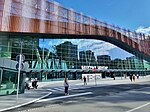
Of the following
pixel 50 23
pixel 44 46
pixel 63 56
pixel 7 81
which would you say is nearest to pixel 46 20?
pixel 50 23

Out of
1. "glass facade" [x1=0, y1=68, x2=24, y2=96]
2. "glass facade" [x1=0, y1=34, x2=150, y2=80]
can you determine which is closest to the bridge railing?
"glass facade" [x1=0, y1=34, x2=150, y2=80]

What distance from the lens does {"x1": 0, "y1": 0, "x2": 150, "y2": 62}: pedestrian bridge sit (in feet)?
128

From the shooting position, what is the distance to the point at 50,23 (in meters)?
45.6

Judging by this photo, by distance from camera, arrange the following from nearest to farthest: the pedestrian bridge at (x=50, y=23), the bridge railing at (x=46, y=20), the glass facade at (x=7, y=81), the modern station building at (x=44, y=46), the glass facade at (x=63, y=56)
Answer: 1. the glass facade at (x=7, y=81)
2. the bridge railing at (x=46, y=20)
3. the pedestrian bridge at (x=50, y=23)
4. the modern station building at (x=44, y=46)
5. the glass facade at (x=63, y=56)

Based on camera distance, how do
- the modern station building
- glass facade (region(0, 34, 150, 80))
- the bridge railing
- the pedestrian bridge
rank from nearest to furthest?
the bridge railing < the pedestrian bridge < the modern station building < glass facade (region(0, 34, 150, 80))

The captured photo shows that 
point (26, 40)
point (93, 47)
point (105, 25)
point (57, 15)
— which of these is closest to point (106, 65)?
point (93, 47)

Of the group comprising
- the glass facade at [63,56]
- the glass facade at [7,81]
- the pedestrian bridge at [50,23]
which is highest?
the pedestrian bridge at [50,23]

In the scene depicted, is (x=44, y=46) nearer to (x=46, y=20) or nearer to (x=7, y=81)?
(x=46, y=20)

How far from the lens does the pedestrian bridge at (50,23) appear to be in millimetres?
39062

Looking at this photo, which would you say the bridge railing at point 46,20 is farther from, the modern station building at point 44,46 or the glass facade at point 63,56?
the glass facade at point 63,56

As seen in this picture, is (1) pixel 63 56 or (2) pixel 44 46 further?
(1) pixel 63 56

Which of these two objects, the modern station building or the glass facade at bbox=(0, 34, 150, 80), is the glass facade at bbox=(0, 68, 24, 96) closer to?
the modern station building

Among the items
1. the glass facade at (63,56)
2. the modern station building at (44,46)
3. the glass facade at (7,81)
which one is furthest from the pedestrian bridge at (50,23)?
the glass facade at (7,81)

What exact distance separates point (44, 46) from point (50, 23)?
19.3 ft
